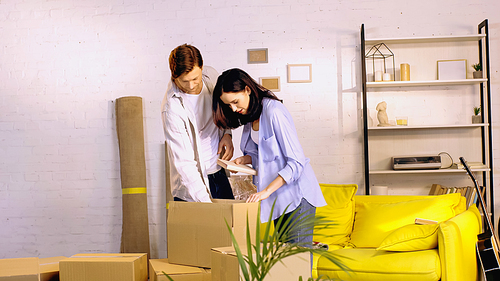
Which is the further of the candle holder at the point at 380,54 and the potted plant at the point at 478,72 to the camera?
the candle holder at the point at 380,54

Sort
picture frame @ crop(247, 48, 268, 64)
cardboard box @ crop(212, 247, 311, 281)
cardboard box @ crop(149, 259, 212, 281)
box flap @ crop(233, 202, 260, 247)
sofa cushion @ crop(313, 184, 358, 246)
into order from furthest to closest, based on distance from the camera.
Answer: picture frame @ crop(247, 48, 268, 64)
sofa cushion @ crop(313, 184, 358, 246)
cardboard box @ crop(149, 259, 212, 281)
box flap @ crop(233, 202, 260, 247)
cardboard box @ crop(212, 247, 311, 281)

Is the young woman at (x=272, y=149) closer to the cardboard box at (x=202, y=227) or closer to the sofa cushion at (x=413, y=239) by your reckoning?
the cardboard box at (x=202, y=227)

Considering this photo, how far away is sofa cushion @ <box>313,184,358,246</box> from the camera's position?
3.10 metres

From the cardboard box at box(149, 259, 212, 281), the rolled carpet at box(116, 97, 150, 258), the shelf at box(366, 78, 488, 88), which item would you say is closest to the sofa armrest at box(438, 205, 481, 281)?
the cardboard box at box(149, 259, 212, 281)

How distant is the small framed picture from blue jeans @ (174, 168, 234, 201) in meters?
2.45

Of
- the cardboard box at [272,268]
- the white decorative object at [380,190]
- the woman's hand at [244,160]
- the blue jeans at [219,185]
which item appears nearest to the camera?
the cardboard box at [272,268]

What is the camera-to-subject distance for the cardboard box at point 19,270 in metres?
2.01

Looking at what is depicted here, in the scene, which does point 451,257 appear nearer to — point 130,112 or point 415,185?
point 415,185

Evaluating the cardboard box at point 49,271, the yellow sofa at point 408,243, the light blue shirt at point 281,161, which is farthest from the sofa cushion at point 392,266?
the cardboard box at point 49,271

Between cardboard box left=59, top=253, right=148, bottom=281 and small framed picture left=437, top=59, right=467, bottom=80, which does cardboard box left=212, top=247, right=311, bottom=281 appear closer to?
cardboard box left=59, top=253, right=148, bottom=281

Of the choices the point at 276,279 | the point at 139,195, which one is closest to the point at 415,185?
the point at 139,195

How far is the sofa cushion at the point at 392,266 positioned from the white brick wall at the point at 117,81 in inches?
52.2

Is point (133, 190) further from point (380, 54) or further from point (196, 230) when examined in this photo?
point (380, 54)

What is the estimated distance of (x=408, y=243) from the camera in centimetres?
251
